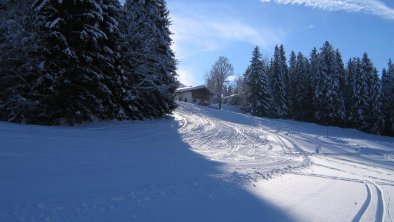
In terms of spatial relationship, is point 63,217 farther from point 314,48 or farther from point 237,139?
point 314,48

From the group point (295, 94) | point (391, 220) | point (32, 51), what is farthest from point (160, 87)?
point (295, 94)

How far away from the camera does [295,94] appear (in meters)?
58.5

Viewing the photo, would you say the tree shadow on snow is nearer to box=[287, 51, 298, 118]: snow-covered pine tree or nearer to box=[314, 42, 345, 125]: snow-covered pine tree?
box=[314, 42, 345, 125]: snow-covered pine tree

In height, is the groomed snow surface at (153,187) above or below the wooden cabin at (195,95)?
below

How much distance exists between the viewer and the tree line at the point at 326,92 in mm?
50531

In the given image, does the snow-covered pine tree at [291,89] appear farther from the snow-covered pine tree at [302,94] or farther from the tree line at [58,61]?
the tree line at [58,61]

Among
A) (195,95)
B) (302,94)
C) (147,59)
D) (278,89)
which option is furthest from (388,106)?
(147,59)

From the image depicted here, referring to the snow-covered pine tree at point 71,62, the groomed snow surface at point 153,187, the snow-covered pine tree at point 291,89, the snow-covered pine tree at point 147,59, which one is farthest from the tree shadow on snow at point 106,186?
the snow-covered pine tree at point 291,89

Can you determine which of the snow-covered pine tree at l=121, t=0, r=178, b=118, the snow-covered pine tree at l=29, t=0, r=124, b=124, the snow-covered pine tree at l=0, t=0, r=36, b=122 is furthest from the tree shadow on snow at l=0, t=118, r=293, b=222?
the snow-covered pine tree at l=121, t=0, r=178, b=118

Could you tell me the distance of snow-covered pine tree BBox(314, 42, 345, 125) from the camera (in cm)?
5162

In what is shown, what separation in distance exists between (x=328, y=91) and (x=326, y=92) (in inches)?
25.2

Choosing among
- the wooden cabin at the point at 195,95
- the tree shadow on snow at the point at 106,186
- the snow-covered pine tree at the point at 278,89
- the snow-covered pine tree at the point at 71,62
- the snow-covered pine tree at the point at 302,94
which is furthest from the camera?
the wooden cabin at the point at 195,95

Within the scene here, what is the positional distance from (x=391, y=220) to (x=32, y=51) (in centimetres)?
1473

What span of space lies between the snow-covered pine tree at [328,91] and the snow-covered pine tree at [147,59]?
33.0 meters
